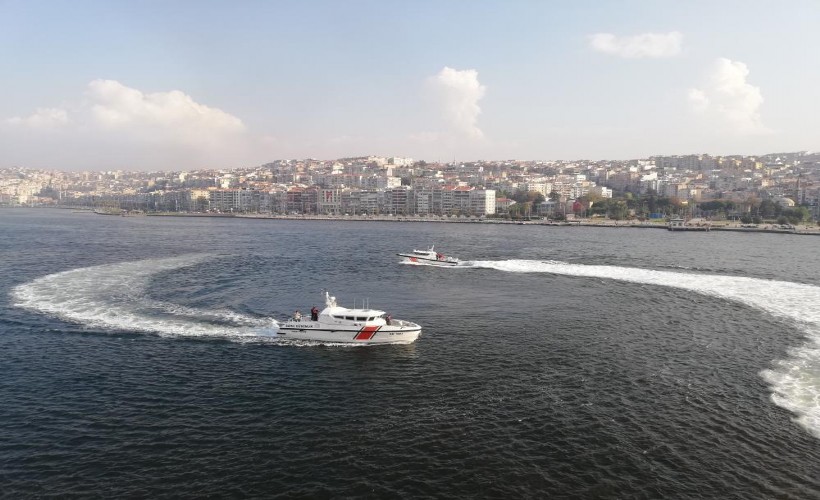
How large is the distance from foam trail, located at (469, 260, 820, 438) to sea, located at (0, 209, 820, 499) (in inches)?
4.6

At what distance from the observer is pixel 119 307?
955 inches

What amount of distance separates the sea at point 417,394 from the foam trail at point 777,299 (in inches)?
4.6

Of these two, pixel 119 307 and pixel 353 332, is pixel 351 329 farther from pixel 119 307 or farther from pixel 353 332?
pixel 119 307

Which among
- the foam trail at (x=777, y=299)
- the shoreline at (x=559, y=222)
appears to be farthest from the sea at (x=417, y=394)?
the shoreline at (x=559, y=222)

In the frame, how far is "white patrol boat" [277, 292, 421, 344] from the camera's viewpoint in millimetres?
19703

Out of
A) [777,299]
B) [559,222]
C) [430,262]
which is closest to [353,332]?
[777,299]

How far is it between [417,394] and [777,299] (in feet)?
74.3

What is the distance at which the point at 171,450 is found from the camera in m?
11.9

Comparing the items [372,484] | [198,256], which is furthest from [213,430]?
[198,256]

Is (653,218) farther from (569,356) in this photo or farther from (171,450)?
(171,450)

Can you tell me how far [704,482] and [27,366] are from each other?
18.5 metres

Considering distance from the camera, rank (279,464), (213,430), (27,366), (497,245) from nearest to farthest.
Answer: (279,464) → (213,430) → (27,366) → (497,245)

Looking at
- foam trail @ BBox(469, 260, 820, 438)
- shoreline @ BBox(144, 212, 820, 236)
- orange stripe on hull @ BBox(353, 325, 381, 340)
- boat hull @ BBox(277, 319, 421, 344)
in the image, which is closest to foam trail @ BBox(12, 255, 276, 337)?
boat hull @ BBox(277, 319, 421, 344)

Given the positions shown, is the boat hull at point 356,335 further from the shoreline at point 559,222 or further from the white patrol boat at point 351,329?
the shoreline at point 559,222
